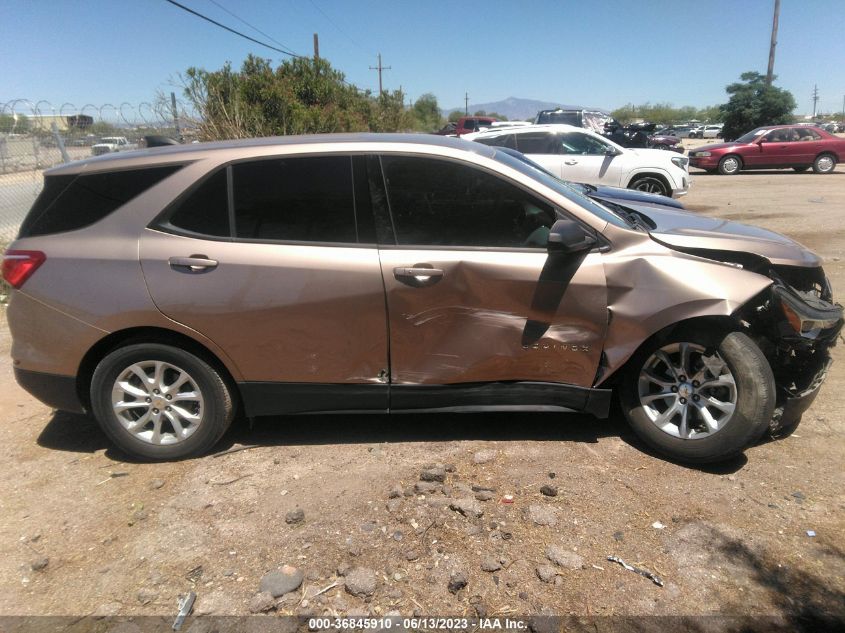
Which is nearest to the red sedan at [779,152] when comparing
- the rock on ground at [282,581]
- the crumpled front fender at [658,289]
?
the crumpled front fender at [658,289]

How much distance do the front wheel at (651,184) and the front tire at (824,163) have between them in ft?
43.7

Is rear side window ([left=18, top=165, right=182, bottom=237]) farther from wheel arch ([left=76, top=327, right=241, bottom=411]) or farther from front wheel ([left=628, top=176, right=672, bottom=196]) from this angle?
front wheel ([left=628, top=176, right=672, bottom=196])

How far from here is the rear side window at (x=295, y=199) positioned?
3.48 meters

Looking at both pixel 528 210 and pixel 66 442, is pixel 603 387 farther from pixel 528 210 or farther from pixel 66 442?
pixel 66 442

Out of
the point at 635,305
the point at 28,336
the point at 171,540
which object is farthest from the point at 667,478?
the point at 28,336

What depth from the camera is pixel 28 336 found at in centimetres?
361

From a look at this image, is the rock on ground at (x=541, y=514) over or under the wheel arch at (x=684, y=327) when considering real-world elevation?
under

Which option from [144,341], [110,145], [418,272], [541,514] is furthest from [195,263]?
[110,145]

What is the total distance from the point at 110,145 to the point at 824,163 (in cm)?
2189

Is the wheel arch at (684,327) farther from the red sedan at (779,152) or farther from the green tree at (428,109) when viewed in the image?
the green tree at (428,109)

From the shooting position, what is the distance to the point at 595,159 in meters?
11.5

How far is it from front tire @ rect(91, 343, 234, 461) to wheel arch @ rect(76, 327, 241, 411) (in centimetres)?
4

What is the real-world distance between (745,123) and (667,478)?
38.3 meters

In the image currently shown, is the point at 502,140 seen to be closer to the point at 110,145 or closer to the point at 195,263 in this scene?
the point at 110,145
